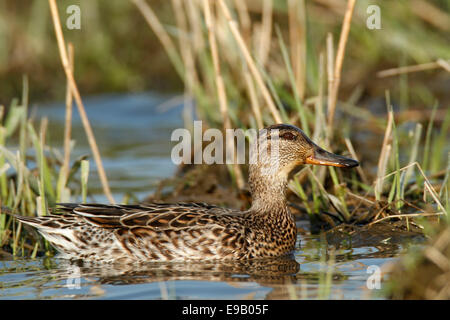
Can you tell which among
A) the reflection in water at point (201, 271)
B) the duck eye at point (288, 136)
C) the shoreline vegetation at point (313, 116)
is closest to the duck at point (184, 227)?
the duck eye at point (288, 136)

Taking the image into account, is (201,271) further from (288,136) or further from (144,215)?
(288,136)

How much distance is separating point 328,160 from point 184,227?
1.35m

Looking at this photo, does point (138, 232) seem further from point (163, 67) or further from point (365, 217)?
point (163, 67)

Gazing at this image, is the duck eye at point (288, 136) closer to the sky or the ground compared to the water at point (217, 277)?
closer to the sky

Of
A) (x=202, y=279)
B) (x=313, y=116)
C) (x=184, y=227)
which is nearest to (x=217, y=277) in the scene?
(x=202, y=279)

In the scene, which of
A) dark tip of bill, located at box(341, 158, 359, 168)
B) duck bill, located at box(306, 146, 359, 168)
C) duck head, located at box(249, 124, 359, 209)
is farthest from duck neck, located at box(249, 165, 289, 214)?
dark tip of bill, located at box(341, 158, 359, 168)

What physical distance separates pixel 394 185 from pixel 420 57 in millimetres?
4463

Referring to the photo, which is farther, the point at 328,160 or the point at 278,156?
the point at 278,156

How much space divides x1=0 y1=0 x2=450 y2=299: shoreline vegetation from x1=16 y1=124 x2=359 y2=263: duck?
295 mm

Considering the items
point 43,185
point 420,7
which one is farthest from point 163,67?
point 43,185

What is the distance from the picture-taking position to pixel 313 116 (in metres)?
8.20

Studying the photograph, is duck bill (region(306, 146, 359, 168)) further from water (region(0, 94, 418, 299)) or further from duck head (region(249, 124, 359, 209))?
water (region(0, 94, 418, 299))

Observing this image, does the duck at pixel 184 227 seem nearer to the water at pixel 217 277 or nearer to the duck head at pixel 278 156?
the duck head at pixel 278 156

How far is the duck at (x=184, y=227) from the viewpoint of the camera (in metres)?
6.50
